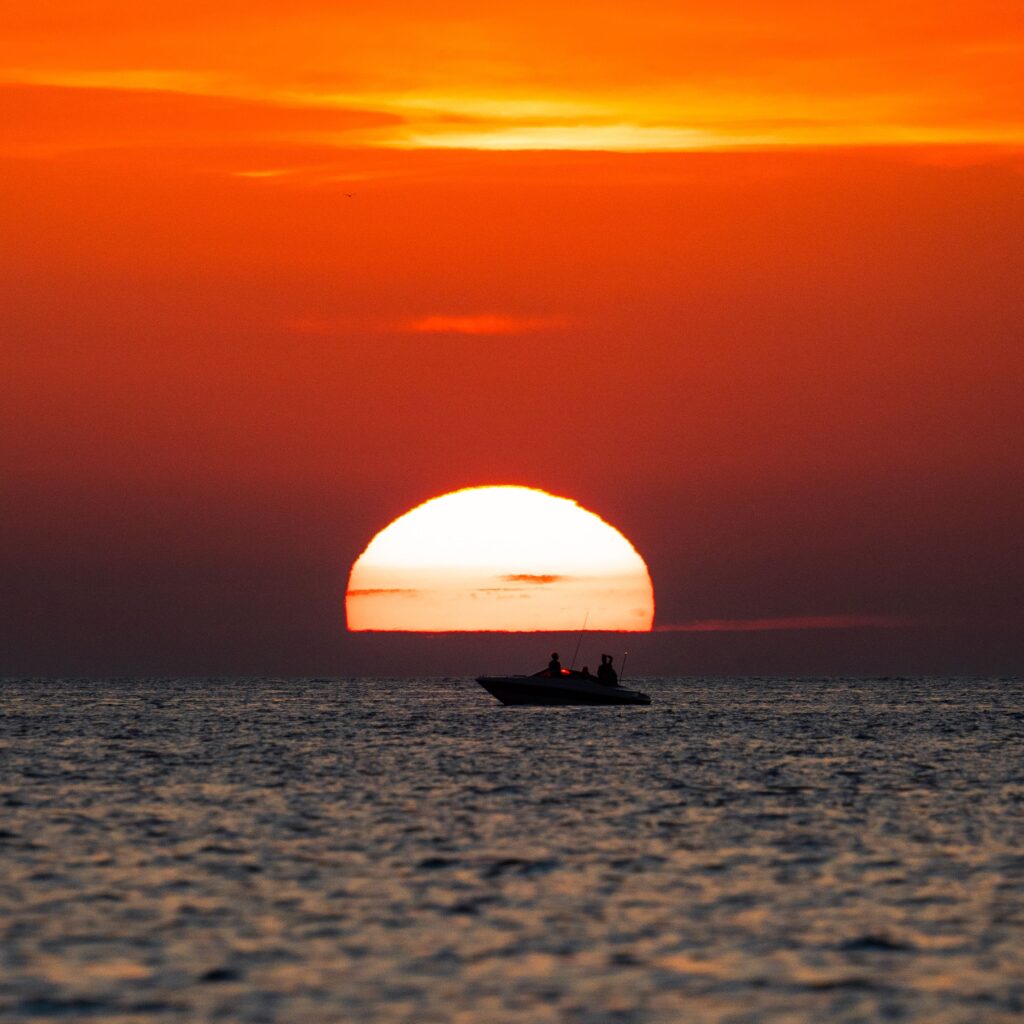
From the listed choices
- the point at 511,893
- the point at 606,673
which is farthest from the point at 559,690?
the point at 511,893

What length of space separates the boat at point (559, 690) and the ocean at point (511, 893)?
47.3 meters

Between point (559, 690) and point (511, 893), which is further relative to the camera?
point (559, 690)

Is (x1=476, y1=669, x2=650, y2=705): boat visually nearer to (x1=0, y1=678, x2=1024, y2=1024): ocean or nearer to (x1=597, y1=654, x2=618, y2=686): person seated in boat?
(x1=597, y1=654, x2=618, y2=686): person seated in boat

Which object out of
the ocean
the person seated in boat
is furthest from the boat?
the ocean

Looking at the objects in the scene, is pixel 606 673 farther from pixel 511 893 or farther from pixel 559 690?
pixel 511 893

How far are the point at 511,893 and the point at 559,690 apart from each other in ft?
281

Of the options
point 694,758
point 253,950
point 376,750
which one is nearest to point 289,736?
point 376,750

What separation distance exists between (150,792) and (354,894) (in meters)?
24.4

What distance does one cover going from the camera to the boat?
119 meters

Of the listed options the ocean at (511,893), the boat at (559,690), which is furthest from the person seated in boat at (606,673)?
the ocean at (511,893)

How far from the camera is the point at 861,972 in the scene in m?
26.7

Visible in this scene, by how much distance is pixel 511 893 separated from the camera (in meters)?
34.0

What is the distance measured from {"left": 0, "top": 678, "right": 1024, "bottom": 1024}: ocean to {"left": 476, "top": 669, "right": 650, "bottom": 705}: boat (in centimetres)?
4725

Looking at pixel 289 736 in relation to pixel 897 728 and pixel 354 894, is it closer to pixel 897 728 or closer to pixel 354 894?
pixel 897 728
